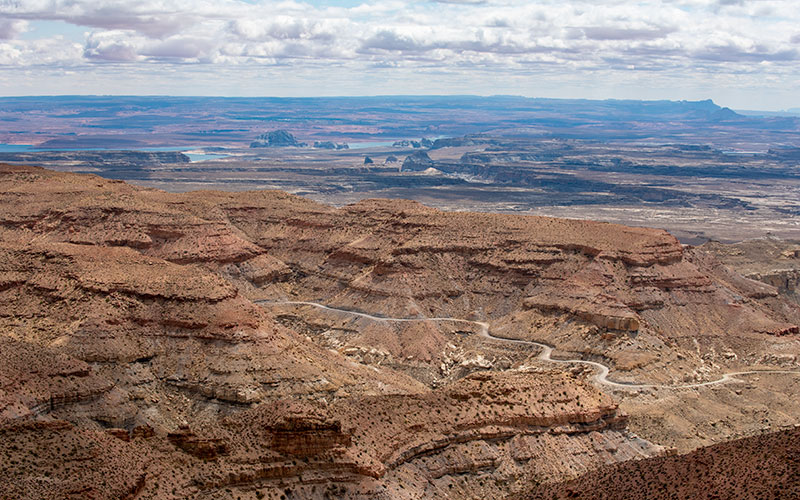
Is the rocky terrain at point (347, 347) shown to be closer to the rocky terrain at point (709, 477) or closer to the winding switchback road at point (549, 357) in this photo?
the winding switchback road at point (549, 357)

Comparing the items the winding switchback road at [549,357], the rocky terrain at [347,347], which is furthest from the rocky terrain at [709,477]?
the winding switchback road at [549,357]

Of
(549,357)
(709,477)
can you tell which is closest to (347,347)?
(549,357)

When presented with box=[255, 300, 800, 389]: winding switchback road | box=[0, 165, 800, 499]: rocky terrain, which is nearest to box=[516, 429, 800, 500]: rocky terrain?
box=[0, 165, 800, 499]: rocky terrain

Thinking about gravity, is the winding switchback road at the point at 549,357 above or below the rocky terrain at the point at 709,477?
below

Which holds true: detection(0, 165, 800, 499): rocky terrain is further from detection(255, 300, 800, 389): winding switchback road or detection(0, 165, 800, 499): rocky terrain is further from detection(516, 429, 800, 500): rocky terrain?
detection(516, 429, 800, 500): rocky terrain

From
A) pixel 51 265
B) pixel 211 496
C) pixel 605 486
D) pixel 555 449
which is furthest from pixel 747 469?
pixel 51 265

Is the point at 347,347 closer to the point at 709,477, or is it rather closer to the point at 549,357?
the point at 549,357

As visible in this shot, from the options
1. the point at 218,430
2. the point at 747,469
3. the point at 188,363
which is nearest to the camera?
the point at 747,469

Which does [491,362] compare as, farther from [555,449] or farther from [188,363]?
[555,449]
